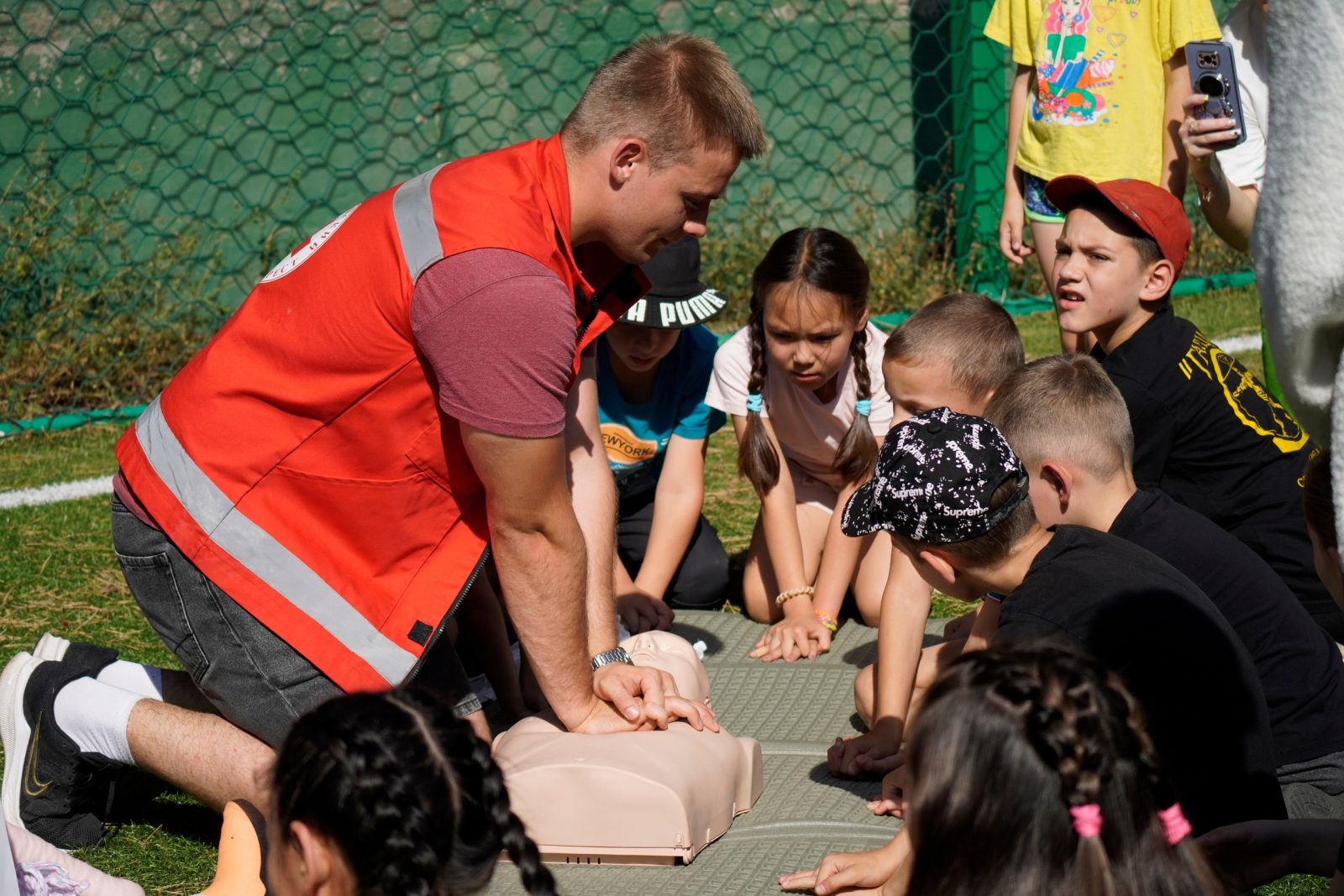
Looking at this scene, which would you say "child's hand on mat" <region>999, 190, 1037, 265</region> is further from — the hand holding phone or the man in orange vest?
the man in orange vest

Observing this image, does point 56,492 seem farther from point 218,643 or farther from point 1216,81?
point 1216,81

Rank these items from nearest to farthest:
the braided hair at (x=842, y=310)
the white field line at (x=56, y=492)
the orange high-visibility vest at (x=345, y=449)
Answer: 1. the orange high-visibility vest at (x=345, y=449)
2. the braided hair at (x=842, y=310)
3. the white field line at (x=56, y=492)

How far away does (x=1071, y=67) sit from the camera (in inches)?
158

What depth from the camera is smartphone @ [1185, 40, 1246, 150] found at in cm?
312

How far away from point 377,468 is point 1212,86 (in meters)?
2.02

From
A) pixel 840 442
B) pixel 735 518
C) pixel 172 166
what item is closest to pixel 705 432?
pixel 840 442

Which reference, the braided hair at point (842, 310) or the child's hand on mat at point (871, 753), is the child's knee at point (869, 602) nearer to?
the braided hair at point (842, 310)

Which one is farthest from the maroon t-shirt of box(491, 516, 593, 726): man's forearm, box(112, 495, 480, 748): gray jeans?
box(112, 495, 480, 748): gray jeans

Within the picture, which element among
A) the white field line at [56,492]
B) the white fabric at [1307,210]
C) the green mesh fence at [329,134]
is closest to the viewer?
the white fabric at [1307,210]

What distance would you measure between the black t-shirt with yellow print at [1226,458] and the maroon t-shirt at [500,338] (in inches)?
47.2

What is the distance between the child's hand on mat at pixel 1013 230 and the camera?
4137mm

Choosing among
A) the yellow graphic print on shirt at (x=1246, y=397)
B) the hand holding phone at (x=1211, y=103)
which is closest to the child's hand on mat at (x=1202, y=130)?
the hand holding phone at (x=1211, y=103)

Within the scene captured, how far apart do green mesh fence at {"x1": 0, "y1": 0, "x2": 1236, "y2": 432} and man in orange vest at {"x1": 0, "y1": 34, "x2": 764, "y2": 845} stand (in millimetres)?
3282

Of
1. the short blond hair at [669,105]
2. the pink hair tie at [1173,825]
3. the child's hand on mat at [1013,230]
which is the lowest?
the child's hand on mat at [1013,230]
